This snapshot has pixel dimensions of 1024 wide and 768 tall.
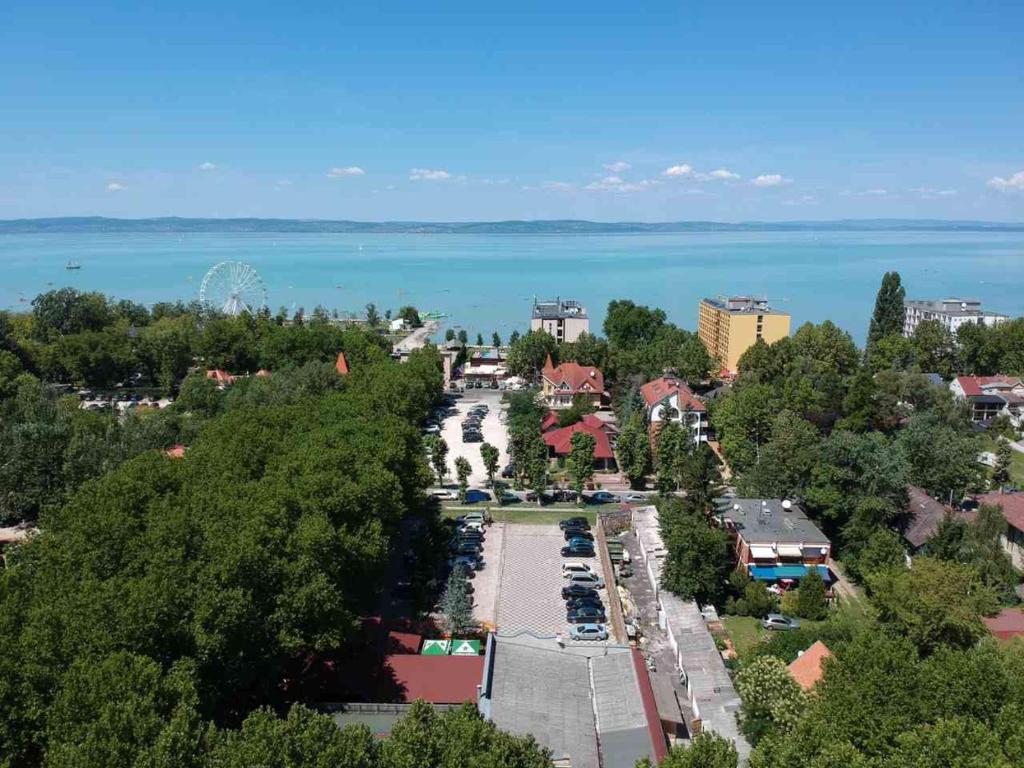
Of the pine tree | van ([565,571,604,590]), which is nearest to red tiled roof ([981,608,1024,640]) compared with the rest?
van ([565,571,604,590])

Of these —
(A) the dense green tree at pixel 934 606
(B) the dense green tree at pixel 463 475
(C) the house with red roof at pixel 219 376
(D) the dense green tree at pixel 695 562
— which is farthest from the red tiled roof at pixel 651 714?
(C) the house with red roof at pixel 219 376

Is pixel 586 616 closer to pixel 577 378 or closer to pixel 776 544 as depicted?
pixel 776 544

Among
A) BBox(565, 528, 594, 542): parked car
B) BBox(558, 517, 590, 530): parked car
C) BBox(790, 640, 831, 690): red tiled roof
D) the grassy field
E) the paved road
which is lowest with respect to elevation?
the grassy field

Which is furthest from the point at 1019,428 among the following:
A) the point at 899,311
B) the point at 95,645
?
the point at 95,645

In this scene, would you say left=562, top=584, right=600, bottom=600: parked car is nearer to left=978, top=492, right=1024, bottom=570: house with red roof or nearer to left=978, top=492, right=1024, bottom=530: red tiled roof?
left=978, top=492, right=1024, bottom=570: house with red roof

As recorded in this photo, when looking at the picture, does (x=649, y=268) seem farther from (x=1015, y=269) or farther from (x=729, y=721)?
(x=729, y=721)
